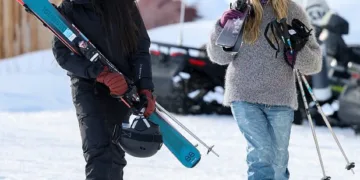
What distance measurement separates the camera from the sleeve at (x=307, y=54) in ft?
15.5

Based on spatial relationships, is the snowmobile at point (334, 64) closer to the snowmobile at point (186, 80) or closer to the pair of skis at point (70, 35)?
the snowmobile at point (186, 80)

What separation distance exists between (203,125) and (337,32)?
1.92 m

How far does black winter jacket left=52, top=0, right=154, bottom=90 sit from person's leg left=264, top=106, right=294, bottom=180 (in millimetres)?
791

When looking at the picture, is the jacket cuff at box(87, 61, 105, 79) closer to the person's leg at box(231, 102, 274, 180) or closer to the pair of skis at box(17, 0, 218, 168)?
the pair of skis at box(17, 0, 218, 168)

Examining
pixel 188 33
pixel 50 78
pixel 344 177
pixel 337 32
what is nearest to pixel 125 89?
pixel 344 177

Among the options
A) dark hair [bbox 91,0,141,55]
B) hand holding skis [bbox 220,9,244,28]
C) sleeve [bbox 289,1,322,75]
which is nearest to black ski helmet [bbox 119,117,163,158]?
dark hair [bbox 91,0,141,55]

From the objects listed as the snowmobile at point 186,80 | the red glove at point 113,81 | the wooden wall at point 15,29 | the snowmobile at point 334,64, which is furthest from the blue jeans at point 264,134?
the wooden wall at point 15,29

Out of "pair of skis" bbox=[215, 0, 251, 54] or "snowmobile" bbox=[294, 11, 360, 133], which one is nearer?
"pair of skis" bbox=[215, 0, 251, 54]

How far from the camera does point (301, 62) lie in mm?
4715

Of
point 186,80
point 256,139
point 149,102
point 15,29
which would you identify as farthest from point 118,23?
point 15,29

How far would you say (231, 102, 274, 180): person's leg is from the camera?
4.69 metres

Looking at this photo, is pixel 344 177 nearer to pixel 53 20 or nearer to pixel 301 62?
pixel 301 62

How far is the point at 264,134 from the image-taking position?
4703mm

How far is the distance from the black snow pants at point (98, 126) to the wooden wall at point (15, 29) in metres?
11.1
